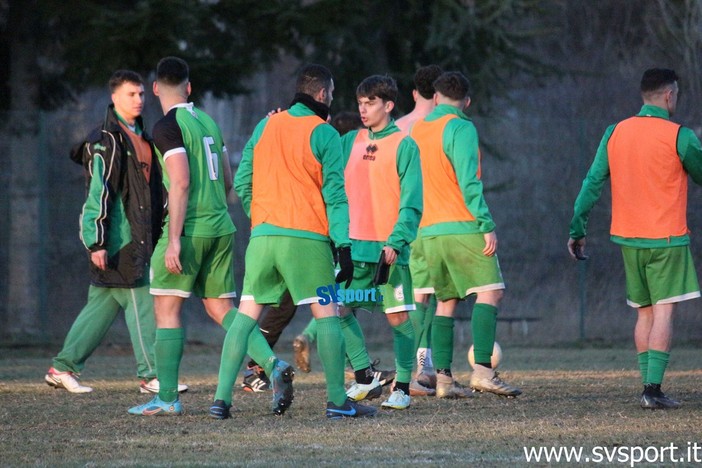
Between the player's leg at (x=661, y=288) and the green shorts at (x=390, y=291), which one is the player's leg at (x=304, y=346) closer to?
the green shorts at (x=390, y=291)

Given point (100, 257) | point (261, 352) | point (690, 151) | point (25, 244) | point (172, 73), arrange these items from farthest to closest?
1. point (25, 244)
2. point (100, 257)
3. point (690, 151)
4. point (172, 73)
5. point (261, 352)

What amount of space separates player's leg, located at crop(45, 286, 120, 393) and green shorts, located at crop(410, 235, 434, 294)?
226 cm

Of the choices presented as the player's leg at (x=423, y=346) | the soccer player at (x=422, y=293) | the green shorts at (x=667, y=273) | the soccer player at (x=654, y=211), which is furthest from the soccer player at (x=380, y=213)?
the green shorts at (x=667, y=273)

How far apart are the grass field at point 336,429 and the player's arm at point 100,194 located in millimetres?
1065

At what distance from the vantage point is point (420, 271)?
9508mm

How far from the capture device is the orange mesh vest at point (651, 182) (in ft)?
26.8

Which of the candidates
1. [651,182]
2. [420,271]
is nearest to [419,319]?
[420,271]

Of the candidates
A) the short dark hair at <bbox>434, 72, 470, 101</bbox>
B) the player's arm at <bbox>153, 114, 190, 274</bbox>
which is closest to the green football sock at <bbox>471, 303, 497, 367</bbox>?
the short dark hair at <bbox>434, 72, 470, 101</bbox>

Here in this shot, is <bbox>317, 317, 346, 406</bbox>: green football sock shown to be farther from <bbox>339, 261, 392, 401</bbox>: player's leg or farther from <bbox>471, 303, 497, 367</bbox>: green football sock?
<bbox>471, 303, 497, 367</bbox>: green football sock

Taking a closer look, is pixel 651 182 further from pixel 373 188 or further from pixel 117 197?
pixel 117 197

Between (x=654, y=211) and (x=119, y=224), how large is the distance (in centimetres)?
374

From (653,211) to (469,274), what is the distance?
1.30 metres

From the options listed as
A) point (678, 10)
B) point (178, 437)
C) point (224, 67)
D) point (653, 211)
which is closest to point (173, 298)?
point (178, 437)

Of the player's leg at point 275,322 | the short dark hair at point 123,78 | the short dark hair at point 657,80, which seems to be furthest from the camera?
the player's leg at point 275,322
